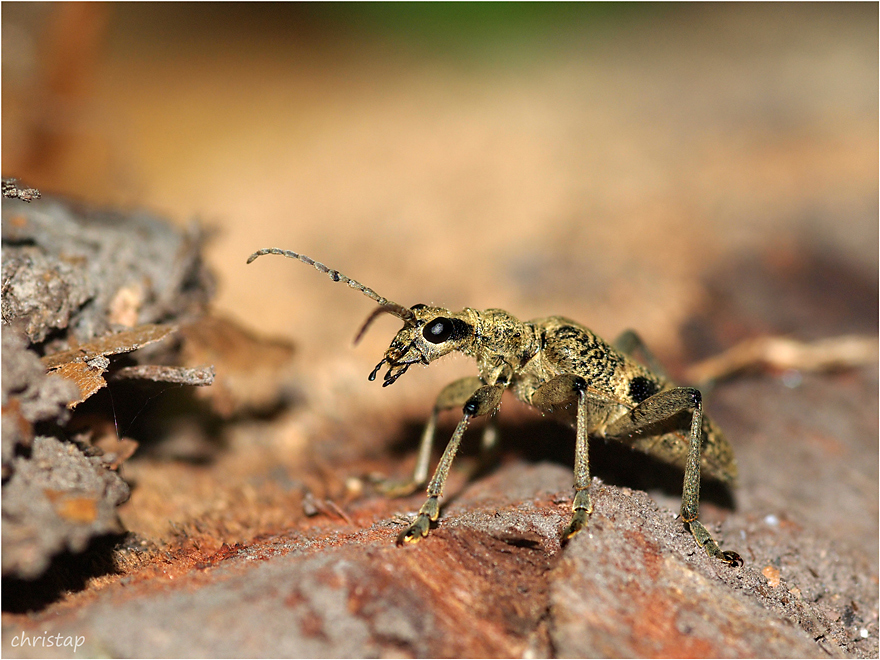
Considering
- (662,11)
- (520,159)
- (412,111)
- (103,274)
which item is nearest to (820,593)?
(103,274)

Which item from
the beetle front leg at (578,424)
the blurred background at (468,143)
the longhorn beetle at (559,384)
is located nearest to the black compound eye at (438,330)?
the longhorn beetle at (559,384)

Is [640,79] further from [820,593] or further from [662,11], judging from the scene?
[820,593]

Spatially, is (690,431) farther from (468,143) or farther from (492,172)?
(468,143)

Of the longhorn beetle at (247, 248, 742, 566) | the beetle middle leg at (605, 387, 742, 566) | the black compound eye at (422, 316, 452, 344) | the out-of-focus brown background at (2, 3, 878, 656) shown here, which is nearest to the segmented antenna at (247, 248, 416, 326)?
the longhorn beetle at (247, 248, 742, 566)

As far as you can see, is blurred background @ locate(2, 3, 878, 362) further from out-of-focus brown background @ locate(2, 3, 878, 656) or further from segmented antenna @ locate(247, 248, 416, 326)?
segmented antenna @ locate(247, 248, 416, 326)

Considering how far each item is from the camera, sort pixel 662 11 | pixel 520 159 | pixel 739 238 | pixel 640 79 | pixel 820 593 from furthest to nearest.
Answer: pixel 662 11 < pixel 640 79 < pixel 520 159 < pixel 739 238 < pixel 820 593

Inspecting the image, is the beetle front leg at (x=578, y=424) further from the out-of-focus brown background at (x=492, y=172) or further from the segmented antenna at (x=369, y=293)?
the out-of-focus brown background at (x=492, y=172)
